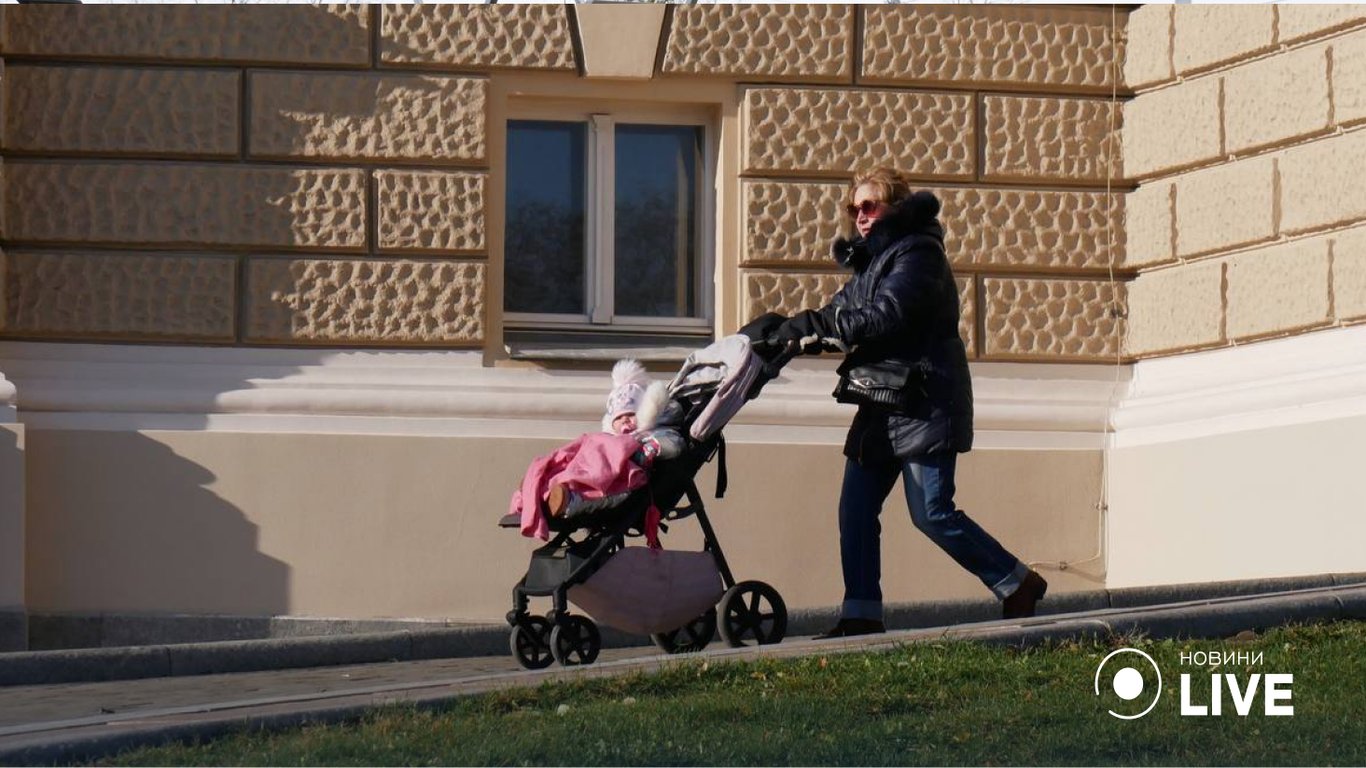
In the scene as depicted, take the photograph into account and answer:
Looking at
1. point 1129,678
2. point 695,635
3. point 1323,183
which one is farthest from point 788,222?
point 1129,678

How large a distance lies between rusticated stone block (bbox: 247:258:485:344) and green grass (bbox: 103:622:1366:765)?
435cm

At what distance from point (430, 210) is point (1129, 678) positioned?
5092mm

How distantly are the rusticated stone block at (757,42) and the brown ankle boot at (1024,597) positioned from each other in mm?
3793

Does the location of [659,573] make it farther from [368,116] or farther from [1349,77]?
[1349,77]

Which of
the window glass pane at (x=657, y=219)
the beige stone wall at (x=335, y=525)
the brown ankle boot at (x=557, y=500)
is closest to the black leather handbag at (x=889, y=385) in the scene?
the brown ankle boot at (x=557, y=500)

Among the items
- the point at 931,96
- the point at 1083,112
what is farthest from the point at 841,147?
the point at 1083,112

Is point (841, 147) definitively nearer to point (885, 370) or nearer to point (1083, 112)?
point (1083, 112)

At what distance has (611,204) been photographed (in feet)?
36.6

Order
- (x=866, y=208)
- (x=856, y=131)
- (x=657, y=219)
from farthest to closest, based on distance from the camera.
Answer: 1. (x=657, y=219)
2. (x=856, y=131)
3. (x=866, y=208)

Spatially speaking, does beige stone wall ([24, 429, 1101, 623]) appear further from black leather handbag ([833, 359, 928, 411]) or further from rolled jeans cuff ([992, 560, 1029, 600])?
black leather handbag ([833, 359, 928, 411])

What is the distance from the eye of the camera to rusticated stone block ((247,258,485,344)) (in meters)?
10.5

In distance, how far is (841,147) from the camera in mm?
10930

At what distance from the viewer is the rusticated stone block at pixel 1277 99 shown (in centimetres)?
1002

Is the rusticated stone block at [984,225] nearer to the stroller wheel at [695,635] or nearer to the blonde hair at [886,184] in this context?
the blonde hair at [886,184]
